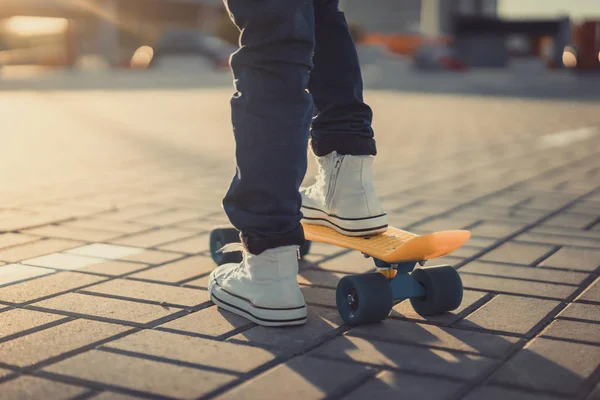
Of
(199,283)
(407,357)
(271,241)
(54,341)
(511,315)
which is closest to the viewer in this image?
(407,357)

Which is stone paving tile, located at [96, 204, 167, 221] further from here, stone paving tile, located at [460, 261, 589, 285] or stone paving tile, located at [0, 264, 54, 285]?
stone paving tile, located at [460, 261, 589, 285]

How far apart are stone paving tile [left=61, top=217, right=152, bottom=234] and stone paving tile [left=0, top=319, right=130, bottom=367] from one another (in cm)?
122

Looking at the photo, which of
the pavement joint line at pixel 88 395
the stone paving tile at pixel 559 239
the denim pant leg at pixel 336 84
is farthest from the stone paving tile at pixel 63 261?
the stone paving tile at pixel 559 239

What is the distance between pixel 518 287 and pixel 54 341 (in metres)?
1.38

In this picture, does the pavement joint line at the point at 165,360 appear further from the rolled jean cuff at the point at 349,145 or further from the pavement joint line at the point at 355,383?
the rolled jean cuff at the point at 349,145

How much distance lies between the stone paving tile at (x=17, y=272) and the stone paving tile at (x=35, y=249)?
115 mm

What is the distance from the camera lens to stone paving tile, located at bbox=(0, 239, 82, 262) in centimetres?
281

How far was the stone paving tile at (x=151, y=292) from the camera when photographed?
7.56 ft

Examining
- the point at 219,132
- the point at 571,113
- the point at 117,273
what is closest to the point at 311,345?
the point at 117,273

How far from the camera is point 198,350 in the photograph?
1.87 m

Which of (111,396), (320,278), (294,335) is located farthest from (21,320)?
(320,278)

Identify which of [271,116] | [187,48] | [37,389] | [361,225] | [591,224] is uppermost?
[187,48]

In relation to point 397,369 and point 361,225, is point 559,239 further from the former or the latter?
point 397,369

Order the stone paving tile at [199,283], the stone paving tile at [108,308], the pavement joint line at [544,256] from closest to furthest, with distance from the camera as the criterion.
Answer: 1. the stone paving tile at [108,308]
2. the stone paving tile at [199,283]
3. the pavement joint line at [544,256]
